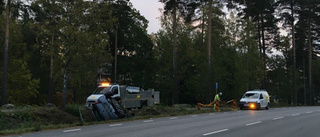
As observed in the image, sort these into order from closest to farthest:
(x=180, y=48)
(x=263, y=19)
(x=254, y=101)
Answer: (x=254, y=101)
(x=263, y=19)
(x=180, y=48)

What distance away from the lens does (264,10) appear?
48188 mm

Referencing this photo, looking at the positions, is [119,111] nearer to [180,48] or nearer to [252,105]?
[252,105]

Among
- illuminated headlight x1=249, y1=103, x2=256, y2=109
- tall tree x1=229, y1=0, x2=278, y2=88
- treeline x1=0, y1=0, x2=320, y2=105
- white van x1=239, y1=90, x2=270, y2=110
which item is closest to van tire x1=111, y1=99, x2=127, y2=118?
treeline x1=0, y1=0, x2=320, y2=105

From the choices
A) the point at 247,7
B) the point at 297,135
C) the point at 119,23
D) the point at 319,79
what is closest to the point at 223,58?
the point at 247,7

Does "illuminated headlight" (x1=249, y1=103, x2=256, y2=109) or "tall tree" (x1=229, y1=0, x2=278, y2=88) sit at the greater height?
"tall tree" (x1=229, y1=0, x2=278, y2=88)

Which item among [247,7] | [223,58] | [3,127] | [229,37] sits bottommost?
[3,127]

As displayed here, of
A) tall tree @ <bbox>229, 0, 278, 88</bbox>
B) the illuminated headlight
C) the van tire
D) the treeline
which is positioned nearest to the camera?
the van tire

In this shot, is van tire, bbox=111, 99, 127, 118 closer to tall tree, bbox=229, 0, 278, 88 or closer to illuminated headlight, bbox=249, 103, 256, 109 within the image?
illuminated headlight, bbox=249, 103, 256, 109

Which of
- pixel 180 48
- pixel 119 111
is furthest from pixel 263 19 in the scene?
pixel 119 111

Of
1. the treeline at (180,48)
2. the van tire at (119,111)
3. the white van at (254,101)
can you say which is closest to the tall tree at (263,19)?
the treeline at (180,48)

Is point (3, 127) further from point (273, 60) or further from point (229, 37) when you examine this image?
point (273, 60)

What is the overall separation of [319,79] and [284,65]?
8910 millimetres

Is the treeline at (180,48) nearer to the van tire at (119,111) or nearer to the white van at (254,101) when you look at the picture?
the white van at (254,101)

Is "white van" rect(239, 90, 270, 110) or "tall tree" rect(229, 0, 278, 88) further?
"tall tree" rect(229, 0, 278, 88)
